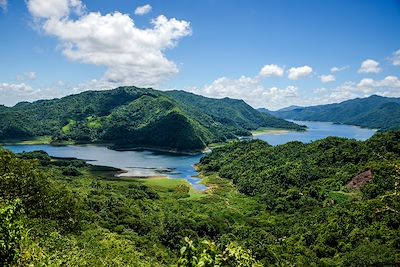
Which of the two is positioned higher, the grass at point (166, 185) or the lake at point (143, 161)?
the lake at point (143, 161)

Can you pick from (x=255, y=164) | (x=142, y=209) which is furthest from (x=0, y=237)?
(x=255, y=164)

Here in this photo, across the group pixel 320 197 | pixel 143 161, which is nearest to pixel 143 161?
pixel 143 161

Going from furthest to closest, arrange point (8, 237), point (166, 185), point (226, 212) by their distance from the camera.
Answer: point (166, 185)
point (226, 212)
point (8, 237)

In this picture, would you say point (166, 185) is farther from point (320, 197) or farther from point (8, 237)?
point (8, 237)

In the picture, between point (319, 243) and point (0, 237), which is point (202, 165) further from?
point (0, 237)

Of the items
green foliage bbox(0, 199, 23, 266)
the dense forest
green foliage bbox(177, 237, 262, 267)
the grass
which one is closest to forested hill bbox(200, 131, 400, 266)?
the dense forest

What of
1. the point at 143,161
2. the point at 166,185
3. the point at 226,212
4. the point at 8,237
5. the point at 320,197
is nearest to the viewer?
the point at 8,237

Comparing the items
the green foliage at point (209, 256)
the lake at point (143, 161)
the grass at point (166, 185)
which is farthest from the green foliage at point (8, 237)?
the lake at point (143, 161)

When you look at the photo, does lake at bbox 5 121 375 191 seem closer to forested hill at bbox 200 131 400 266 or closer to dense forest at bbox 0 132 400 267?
dense forest at bbox 0 132 400 267

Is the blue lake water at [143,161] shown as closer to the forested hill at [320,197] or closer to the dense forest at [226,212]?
the dense forest at [226,212]
